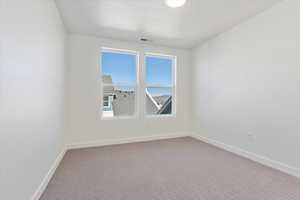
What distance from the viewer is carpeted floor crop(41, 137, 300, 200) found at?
5.40ft

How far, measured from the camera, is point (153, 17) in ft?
8.41

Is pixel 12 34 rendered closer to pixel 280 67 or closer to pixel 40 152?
pixel 40 152

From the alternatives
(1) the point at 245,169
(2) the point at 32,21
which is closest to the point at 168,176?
(1) the point at 245,169

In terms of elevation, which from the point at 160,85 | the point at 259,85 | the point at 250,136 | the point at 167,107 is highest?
the point at 160,85

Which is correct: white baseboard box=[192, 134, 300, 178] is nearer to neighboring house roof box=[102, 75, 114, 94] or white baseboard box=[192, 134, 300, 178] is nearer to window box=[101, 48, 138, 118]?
window box=[101, 48, 138, 118]

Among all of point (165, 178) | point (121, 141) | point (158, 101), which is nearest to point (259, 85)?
point (165, 178)

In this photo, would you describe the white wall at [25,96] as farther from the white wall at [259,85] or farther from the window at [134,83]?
the white wall at [259,85]

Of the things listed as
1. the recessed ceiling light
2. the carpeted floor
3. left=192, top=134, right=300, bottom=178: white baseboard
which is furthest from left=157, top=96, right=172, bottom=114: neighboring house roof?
the recessed ceiling light

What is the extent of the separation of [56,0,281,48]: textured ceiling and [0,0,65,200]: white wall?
61cm

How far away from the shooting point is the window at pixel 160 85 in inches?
152

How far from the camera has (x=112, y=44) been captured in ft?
11.2

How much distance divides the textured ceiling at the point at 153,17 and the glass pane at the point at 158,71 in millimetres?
682

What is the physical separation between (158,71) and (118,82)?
1.12 meters

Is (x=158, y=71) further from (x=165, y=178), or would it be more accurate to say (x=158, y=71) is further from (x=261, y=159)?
(x=261, y=159)
